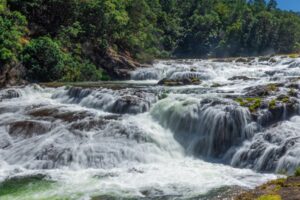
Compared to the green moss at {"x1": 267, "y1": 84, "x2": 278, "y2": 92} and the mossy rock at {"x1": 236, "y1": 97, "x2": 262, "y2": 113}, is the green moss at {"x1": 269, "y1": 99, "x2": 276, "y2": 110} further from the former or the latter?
the green moss at {"x1": 267, "y1": 84, "x2": 278, "y2": 92}

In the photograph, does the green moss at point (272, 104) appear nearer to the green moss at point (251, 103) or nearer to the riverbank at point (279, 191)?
the green moss at point (251, 103)

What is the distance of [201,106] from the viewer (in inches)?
715

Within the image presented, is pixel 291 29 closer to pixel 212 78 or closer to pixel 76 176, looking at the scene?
pixel 212 78

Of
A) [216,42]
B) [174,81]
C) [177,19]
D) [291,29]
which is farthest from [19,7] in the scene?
[291,29]

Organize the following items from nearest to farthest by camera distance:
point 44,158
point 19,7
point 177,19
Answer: point 44,158 < point 19,7 < point 177,19

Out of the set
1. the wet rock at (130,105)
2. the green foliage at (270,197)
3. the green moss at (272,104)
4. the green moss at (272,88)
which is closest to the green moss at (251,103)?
the green moss at (272,104)

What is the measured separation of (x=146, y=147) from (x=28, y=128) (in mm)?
5393

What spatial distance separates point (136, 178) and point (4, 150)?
21.1ft

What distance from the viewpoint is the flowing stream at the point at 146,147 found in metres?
12.8

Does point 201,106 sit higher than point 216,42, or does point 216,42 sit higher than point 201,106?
point 216,42

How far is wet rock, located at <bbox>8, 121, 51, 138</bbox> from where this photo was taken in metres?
17.6

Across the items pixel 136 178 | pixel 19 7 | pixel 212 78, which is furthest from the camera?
pixel 19 7

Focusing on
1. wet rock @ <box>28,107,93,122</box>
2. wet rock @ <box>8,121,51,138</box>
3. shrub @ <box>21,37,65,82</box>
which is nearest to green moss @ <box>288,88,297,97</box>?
wet rock @ <box>28,107,93,122</box>

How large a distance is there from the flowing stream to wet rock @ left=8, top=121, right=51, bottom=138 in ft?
0.14
